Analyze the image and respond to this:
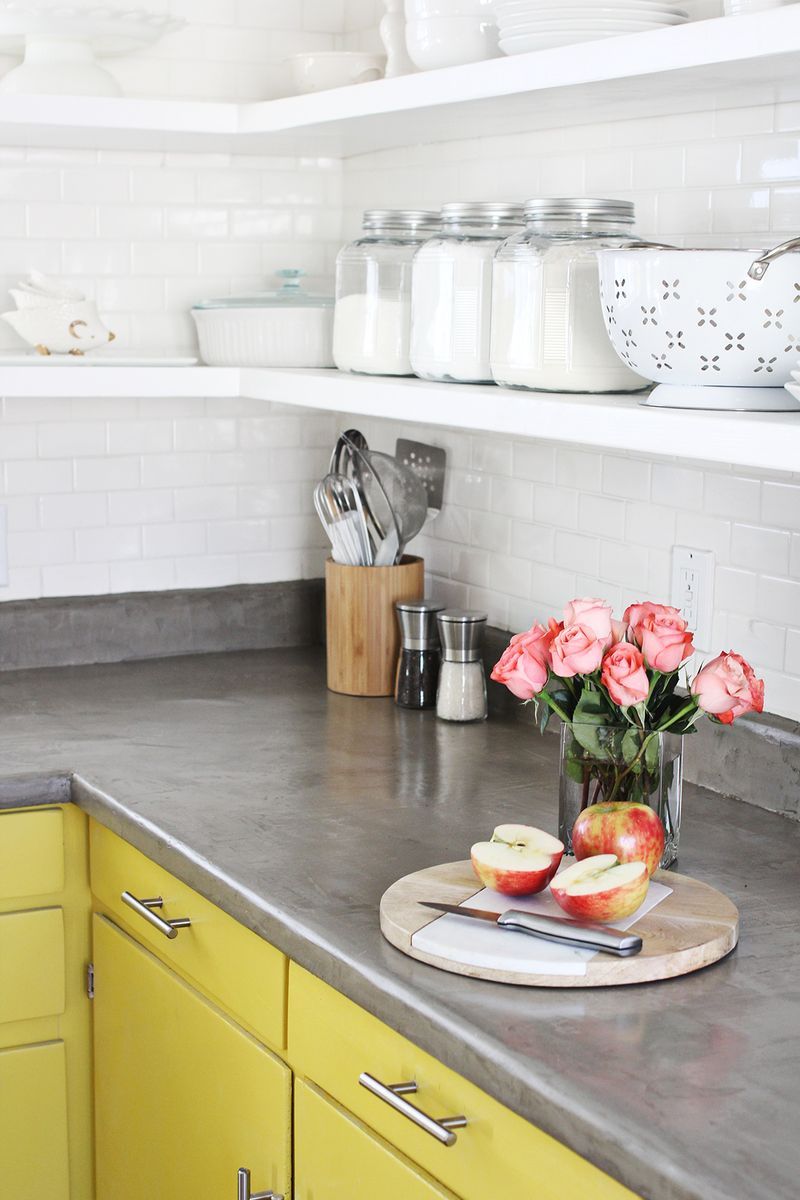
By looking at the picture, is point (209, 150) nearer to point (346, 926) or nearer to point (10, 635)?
point (10, 635)

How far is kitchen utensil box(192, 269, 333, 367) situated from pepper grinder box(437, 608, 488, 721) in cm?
55

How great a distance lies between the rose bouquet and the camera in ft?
5.44

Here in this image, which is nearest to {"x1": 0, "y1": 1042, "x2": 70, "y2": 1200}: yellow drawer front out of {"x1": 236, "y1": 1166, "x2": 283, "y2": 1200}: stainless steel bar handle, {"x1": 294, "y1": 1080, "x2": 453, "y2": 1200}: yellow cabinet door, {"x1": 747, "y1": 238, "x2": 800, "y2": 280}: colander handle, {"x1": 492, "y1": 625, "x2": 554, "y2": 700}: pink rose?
{"x1": 236, "y1": 1166, "x2": 283, "y2": 1200}: stainless steel bar handle

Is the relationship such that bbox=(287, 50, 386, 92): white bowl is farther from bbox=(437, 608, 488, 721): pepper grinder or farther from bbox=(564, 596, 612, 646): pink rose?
bbox=(564, 596, 612, 646): pink rose

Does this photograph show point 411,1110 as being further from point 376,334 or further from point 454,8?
point 454,8

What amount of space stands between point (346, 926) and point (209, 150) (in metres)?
1.70

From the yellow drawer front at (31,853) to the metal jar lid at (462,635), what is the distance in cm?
67

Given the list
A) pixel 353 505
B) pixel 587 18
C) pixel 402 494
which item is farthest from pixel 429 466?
pixel 587 18

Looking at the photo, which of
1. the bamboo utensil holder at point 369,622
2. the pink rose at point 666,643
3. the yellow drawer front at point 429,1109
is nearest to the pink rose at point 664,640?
the pink rose at point 666,643

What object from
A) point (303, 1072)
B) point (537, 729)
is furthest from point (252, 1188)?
point (537, 729)

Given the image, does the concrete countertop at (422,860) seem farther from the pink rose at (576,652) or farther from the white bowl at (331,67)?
the white bowl at (331,67)

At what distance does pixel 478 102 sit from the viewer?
6.53 ft

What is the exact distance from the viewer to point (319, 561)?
3070mm

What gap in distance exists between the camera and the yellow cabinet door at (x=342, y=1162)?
1481mm
